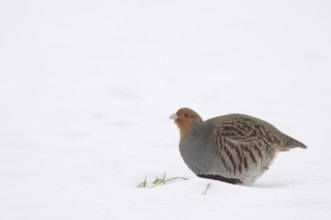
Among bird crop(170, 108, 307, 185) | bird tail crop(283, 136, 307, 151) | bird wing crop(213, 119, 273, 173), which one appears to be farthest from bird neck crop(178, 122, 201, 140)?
bird tail crop(283, 136, 307, 151)

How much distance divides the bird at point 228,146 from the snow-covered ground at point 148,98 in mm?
154

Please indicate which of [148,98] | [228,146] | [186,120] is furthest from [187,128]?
[148,98]

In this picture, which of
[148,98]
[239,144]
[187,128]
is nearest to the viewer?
[239,144]

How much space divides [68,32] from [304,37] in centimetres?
440

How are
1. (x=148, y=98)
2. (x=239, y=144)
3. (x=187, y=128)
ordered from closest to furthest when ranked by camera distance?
(x=239, y=144) → (x=187, y=128) → (x=148, y=98)

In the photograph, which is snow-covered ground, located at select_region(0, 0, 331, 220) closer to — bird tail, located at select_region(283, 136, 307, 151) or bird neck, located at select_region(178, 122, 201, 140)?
bird tail, located at select_region(283, 136, 307, 151)

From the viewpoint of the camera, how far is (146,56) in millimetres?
9727

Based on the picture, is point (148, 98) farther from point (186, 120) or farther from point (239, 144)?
point (239, 144)

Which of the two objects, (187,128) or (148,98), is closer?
(187,128)

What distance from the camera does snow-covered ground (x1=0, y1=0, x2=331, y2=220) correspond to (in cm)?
311

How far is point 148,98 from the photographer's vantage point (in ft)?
24.9

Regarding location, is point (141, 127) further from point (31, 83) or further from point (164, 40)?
point (164, 40)

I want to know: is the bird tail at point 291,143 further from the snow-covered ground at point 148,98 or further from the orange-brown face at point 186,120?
the orange-brown face at point 186,120

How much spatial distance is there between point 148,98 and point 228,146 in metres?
3.34
